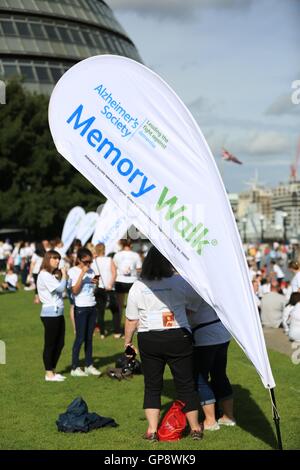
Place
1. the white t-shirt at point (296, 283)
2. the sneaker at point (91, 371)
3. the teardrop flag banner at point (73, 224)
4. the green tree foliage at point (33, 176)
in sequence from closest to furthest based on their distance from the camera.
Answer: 1. the sneaker at point (91, 371)
2. the white t-shirt at point (296, 283)
3. the teardrop flag banner at point (73, 224)
4. the green tree foliage at point (33, 176)

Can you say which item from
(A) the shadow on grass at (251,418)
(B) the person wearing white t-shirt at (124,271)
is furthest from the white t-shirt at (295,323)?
(B) the person wearing white t-shirt at (124,271)

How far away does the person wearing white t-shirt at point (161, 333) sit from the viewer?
6609 millimetres

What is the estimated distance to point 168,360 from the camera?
6.67m

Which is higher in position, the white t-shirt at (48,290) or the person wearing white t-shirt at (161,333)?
the white t-shirt at (48,290)

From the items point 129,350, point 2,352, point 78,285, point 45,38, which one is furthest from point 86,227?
point 45,38

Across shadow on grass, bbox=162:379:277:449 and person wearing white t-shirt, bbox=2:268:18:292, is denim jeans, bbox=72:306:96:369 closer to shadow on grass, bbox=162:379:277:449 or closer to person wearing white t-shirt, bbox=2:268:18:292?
shadow on grass, bbox=162:379:277:449

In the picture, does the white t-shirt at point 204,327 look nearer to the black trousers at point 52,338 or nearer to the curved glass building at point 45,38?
the black trousers at point 52,338

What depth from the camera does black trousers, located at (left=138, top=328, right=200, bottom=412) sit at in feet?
21.6

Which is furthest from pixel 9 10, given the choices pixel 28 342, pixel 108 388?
pixel 108 388

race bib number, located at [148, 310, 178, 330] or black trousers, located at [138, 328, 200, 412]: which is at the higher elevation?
race bib number, located at [148, 310, 178, 330]

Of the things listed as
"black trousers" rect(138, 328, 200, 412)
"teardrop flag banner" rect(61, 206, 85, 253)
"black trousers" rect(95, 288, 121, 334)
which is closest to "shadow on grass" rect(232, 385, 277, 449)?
"black trousers" rect(138, 328, 200, 412)

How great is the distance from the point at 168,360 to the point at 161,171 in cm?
166

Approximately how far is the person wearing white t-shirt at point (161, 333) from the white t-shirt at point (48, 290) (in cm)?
296

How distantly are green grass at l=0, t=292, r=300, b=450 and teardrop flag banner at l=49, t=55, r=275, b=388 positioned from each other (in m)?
1.36
